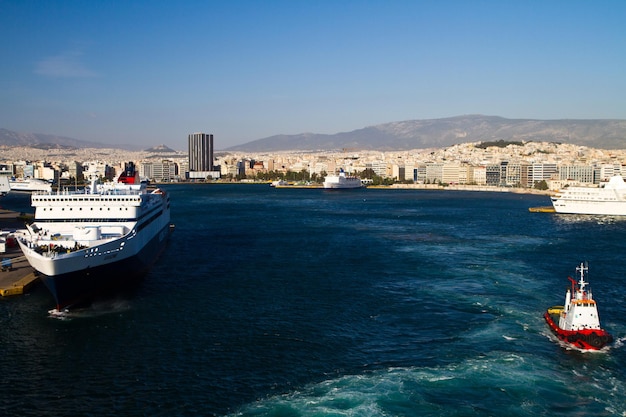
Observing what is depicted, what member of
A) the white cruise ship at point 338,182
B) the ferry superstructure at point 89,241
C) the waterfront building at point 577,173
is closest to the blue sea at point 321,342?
the ferry superstructure at point 89,241

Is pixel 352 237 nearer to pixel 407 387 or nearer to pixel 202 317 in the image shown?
pixel 202 317

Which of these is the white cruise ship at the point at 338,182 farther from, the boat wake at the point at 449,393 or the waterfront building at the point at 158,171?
the boat wake at the point at 449,393

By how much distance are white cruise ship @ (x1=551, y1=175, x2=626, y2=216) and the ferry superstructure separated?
42.7 meters

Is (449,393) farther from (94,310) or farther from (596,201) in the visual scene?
(596,201)

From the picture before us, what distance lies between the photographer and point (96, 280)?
2000 cm

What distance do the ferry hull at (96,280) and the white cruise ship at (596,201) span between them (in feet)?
146

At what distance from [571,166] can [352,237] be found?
88.4 meters

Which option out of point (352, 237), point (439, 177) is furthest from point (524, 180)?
point (352, 237)

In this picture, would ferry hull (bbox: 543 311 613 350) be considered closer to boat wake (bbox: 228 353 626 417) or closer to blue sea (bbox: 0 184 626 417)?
blue sea (bbox: 0 184 626 417)

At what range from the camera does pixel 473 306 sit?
1934cm

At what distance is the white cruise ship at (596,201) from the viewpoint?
55.0 m

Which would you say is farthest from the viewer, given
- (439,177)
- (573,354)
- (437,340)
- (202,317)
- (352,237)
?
(439,177)

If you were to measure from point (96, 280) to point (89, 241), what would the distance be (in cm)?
178

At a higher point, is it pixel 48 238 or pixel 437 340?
pixel 48 238
